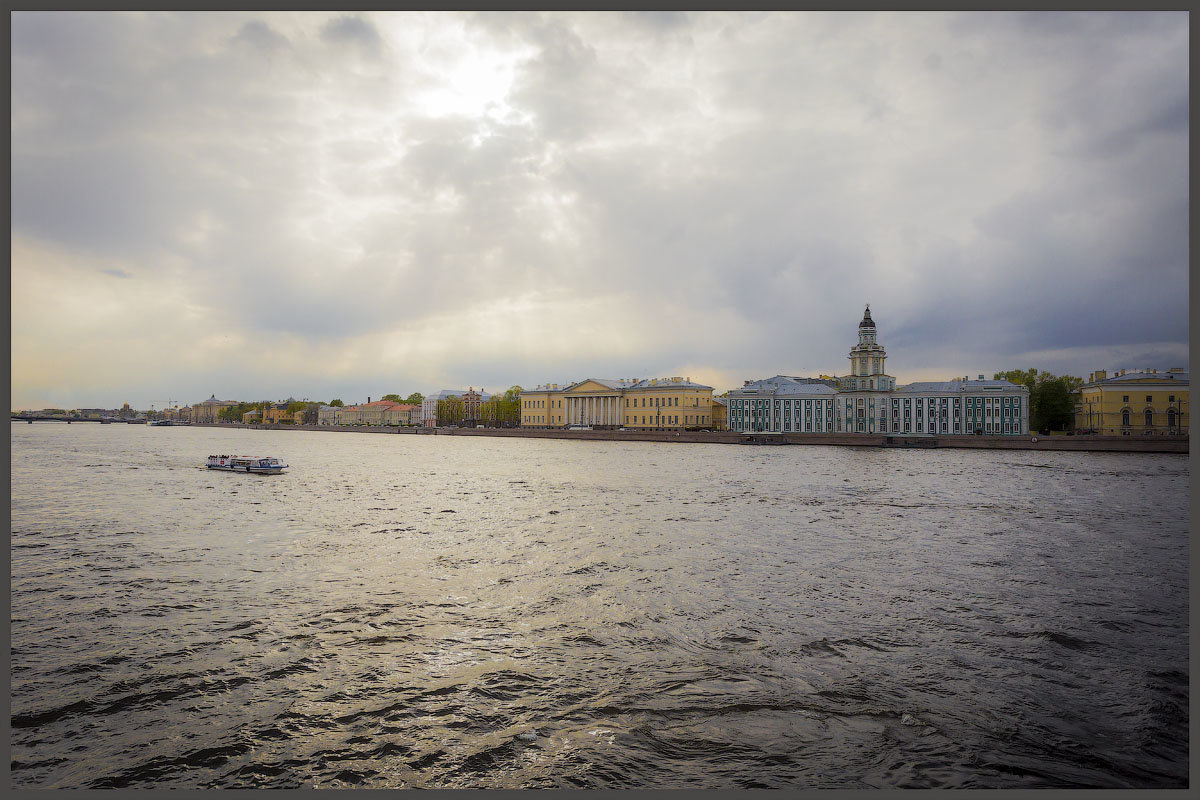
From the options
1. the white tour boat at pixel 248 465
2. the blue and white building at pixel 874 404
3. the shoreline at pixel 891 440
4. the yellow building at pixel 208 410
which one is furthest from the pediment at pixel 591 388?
the yellow building at pixel 208 410

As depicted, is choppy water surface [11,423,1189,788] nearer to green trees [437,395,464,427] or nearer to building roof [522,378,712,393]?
building roof [522,378,712,393]

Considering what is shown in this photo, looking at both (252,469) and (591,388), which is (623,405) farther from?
(252,469)

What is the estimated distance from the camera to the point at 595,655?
6.59m

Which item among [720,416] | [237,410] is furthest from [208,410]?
[720,416]

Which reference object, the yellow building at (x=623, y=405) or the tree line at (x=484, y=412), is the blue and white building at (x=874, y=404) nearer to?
the yellow building at (x=623, y=405)

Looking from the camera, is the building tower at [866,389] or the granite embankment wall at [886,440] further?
the building tower at [866,389]

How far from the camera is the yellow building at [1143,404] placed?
58.4 meters

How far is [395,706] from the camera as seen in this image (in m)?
5.41

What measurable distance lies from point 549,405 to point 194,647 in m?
92.2

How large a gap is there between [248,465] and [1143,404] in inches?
2884

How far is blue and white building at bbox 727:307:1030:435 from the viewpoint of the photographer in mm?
68375

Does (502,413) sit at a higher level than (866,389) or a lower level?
lower

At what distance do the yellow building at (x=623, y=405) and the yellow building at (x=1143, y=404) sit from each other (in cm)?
4184

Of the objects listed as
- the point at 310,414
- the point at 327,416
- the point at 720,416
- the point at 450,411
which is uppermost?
the point at 450,411
